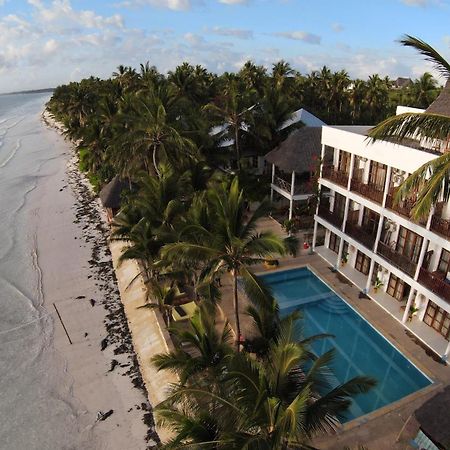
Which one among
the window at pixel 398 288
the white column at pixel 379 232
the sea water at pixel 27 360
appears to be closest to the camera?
the sea water at pixel 27 360

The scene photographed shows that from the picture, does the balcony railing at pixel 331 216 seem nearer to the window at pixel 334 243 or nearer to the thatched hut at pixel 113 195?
the window at pixel 334 243

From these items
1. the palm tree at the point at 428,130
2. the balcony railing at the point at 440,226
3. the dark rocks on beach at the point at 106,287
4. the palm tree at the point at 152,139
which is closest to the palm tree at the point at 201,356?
the dark rocks on beach at the point at 106,287

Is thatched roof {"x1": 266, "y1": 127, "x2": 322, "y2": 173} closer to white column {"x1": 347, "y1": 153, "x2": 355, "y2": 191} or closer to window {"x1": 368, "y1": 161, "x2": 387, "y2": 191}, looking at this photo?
white column {"x1": 347, "y1": 153, "x2": 355, "y2": 191}

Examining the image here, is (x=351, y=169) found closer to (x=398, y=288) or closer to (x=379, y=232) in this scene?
(x=379, y=232)

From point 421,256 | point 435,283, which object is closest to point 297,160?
point 421,256

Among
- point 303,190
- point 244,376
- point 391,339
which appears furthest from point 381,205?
point 244,376

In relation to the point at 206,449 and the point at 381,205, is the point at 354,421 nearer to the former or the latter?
the point at 206,449
